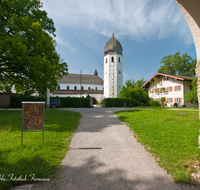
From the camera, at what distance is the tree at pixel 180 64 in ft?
174

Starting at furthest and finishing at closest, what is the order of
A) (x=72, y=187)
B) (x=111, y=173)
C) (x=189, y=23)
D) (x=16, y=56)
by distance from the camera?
(x=16, y=56)
(x=189, y=23)
(x=111, y=173)
(x=72, y=187)

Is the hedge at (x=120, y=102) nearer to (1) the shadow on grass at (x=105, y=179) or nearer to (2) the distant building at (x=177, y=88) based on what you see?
(2) the distant building at (x=177, y=88)

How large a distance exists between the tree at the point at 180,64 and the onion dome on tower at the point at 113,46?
1866cm

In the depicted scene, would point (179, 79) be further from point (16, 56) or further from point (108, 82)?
point (16, 56)

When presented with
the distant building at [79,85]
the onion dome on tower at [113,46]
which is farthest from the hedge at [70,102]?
the onion dome on tower at [113,46]

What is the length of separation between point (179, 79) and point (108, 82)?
1076 inches

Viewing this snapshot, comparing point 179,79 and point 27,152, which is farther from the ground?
point 179,79

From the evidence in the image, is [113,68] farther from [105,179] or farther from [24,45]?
[105,179]

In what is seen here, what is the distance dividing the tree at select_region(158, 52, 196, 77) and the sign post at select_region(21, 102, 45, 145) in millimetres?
58336

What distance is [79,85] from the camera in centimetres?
6366

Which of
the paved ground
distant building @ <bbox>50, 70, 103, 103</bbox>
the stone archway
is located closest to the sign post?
the paved ground

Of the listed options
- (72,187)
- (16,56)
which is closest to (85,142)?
(72,187)

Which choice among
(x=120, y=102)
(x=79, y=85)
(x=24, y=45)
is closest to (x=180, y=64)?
(x=120, y=102)

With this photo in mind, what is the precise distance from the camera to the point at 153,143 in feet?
17.9
